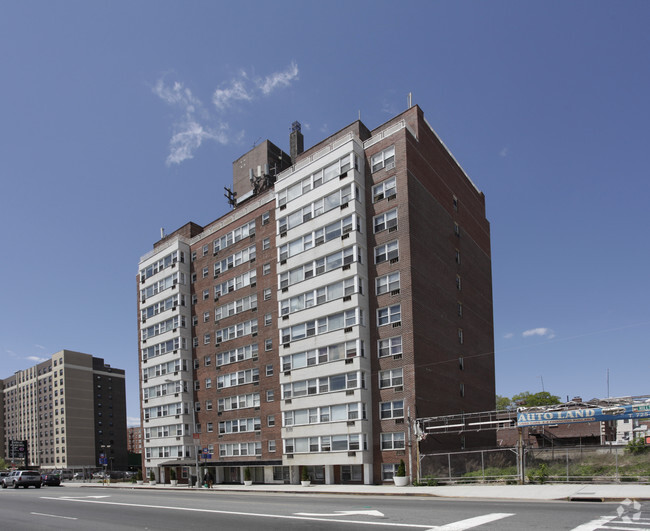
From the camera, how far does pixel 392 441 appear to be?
4091 cm

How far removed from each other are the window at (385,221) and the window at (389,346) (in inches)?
327

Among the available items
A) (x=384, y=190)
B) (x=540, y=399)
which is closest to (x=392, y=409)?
(x=384, y=190)

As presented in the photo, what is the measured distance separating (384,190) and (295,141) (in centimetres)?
2174

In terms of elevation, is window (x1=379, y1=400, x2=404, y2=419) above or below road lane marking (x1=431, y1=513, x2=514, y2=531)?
below

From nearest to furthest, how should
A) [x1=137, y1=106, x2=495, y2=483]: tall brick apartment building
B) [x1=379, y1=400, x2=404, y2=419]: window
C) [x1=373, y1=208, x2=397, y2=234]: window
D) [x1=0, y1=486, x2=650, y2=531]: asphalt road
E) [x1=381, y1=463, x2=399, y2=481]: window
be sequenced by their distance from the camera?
1. [x1=0, y1=486, x2=650, y2=531]: asphalt road
2. [x1=381, y1=463, x2=399, y2=481]: window
3. [x1=379, y1=400, x2=404, y2=419]: window
4. [x1=137, y1=106, x2=495, y2=483]: tall brick apartment building
5. [x1=373, y1=208, x2=397, y2=234]: window

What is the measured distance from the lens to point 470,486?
30.6 metres

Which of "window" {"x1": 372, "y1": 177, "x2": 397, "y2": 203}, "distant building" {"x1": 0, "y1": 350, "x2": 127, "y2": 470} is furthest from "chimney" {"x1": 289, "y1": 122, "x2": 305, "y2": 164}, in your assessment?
"distant building" {"x1": 0, "y1": 350, "x2": 127, "y2": 470}

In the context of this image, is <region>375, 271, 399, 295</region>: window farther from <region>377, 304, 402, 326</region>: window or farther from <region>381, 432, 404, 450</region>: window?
<region>381, 432, 404, 450</region>: window

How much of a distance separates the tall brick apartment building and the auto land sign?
29.7ft

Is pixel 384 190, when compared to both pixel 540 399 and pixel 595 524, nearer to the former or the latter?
pixel 595 524

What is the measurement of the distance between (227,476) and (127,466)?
136m

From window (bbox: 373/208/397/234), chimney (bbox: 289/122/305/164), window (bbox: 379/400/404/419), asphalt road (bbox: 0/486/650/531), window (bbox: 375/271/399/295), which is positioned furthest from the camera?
chimney (bbox: 289/122/305/164)

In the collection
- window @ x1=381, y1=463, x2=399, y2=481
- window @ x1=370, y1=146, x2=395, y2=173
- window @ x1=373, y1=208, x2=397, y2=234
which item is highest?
window @ x1=370, y1=146, x2=395, y2=173

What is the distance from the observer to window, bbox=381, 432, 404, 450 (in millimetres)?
40406
